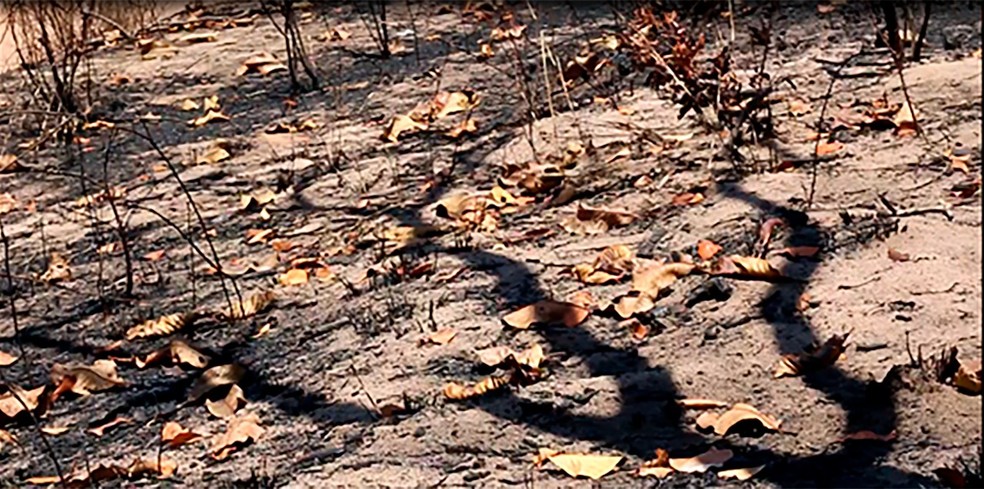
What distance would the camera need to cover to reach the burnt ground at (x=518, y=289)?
330 centimetres

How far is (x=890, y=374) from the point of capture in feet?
10.6

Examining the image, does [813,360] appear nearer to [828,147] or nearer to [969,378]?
[969,378]

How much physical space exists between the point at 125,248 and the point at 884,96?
2.42 metres

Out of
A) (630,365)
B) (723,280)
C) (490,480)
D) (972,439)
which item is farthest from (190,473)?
(972,439)

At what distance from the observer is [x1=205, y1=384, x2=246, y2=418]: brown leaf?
150 inches

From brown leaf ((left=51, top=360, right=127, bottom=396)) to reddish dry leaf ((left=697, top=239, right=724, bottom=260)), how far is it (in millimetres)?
1479

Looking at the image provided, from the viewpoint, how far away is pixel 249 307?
4465 millimetres

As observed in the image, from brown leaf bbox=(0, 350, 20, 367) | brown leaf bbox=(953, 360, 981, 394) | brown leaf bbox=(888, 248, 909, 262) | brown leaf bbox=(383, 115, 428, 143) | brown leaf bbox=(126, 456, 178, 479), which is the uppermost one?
brown leaf bbox=(888, 248, 909, 262)

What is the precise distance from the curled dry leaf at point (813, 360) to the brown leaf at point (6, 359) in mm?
2127

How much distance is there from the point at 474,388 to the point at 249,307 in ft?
3.47

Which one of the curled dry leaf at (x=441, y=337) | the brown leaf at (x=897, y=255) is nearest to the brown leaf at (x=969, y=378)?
the brown leaf at (x=897, y=255)

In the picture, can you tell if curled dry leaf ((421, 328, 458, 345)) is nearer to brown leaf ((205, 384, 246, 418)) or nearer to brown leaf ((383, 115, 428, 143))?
brown leaf ((205, 384, 246, 418))

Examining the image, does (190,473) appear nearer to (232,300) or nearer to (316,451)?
(316,451)

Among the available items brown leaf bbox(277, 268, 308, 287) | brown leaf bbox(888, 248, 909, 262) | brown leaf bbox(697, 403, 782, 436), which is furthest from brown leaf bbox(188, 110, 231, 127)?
brown leaf bbox(697, 403, 782, 436)
